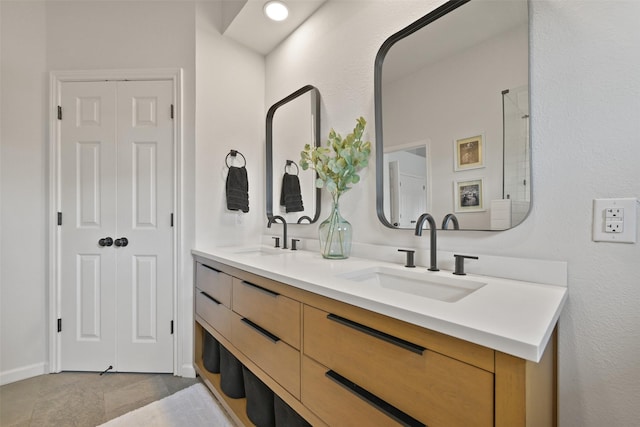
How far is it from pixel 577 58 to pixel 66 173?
298 cm

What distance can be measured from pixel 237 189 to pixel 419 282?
1.58m

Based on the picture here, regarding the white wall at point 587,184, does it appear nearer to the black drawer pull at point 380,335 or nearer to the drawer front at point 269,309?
the black drawer pull at point 380,335

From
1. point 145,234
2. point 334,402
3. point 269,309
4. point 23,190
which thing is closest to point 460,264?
point 334,402

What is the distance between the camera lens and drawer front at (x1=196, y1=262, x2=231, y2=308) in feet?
5.27

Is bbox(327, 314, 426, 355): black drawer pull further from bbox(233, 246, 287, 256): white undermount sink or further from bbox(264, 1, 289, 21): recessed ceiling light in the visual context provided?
bbox(264, 1, 289, 21): recessed ceiling light

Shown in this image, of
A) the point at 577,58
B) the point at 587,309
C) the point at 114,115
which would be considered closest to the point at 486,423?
the point at 587,309

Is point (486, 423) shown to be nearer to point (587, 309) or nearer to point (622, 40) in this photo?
point (587, 309)

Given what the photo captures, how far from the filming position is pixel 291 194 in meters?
2.18

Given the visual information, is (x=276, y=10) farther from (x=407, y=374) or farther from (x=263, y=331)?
(x=407, y=374)

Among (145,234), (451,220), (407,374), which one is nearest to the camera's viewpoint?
(407,374)

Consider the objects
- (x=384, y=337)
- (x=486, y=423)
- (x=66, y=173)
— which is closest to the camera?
(x=486, y=423)

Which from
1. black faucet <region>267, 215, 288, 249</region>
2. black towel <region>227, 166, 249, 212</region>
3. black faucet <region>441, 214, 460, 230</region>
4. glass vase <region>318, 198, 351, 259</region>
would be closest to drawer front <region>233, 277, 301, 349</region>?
glass vase <region>318, 198, 351, 259</region>

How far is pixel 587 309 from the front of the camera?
91 cm

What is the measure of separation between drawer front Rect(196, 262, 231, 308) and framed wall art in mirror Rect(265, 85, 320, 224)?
0.66 meters
